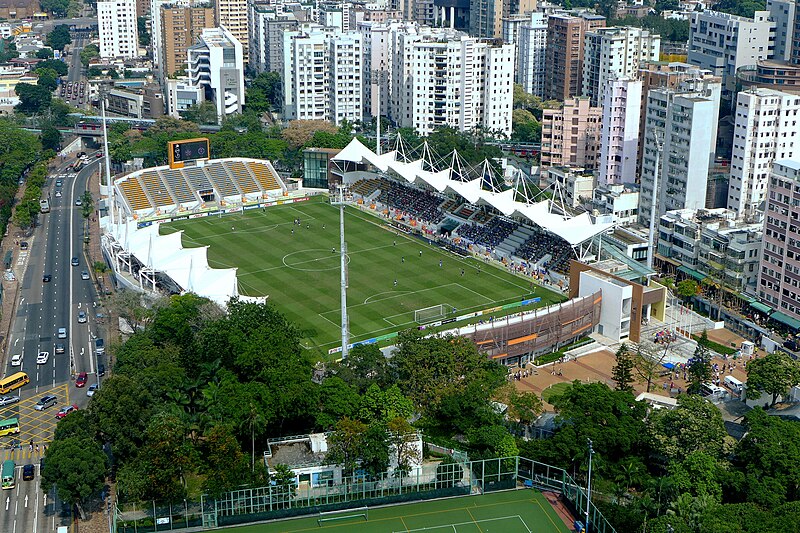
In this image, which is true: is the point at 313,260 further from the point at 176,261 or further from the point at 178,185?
the point at 178,185

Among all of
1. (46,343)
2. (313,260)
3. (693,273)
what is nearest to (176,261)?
(46,343)

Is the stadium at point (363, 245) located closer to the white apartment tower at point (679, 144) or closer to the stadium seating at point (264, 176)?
the stadium seating at point (264, 176)

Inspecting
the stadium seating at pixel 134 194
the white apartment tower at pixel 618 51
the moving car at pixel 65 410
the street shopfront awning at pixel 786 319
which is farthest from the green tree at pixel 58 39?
the street shopfront awning at pixel 786 319

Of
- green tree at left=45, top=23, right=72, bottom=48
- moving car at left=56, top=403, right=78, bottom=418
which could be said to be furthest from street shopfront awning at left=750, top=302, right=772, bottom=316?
green tree at left=45, top=23, right=72, bottom=48

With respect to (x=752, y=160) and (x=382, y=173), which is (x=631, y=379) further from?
(x=382, y=173)

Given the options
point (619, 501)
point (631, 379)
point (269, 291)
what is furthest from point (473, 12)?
point (619, 501)

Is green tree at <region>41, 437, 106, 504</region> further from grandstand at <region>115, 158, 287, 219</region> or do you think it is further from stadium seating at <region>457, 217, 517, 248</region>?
grandstand at <region>115, 158, 287, 219</region>
